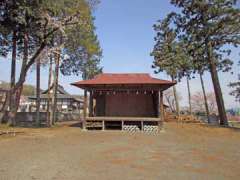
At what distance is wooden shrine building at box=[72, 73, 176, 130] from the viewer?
18.7m

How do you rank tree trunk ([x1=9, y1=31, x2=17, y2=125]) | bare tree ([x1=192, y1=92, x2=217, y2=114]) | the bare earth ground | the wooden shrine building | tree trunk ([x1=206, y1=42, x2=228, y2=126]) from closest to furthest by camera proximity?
the bare earth ground, the wooden shrine building, tree trunk ([x1=9, y1=31, x2=17, y2=125]), tree trunk ([x1=206, y1=42, x2=228, y2=126]), bare tree ([x1=192, y1=92, x2=217, y2=114])

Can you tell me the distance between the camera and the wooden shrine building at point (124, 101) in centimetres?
1872

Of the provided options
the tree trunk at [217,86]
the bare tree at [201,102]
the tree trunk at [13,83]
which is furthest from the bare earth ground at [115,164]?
the bare tree at [201,102]

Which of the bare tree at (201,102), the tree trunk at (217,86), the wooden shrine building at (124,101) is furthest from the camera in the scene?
the bare tree at (201,102)

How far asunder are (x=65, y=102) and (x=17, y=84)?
33122 mm

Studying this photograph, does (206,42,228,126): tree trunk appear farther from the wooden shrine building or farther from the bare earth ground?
the bare earth ground

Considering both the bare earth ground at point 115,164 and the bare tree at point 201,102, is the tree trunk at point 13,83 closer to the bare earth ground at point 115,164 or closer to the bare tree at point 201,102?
the bare earth ground at point 115,164

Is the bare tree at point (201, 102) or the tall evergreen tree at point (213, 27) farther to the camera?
the bare tree at point (201, 102)

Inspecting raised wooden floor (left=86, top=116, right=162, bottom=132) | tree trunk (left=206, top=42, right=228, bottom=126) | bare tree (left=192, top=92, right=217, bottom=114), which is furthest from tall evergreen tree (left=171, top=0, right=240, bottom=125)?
bare tree (left=192, top=92, right=217, bottom=114)

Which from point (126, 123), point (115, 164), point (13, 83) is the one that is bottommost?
point (115, 164)

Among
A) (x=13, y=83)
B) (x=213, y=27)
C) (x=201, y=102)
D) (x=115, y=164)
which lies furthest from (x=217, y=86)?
(x=201, y=102)

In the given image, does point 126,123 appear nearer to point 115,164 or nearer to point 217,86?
point 217,86

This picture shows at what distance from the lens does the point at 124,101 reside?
2134 centimetres

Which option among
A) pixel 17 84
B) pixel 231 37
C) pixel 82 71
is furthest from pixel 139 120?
pixel 82 71
